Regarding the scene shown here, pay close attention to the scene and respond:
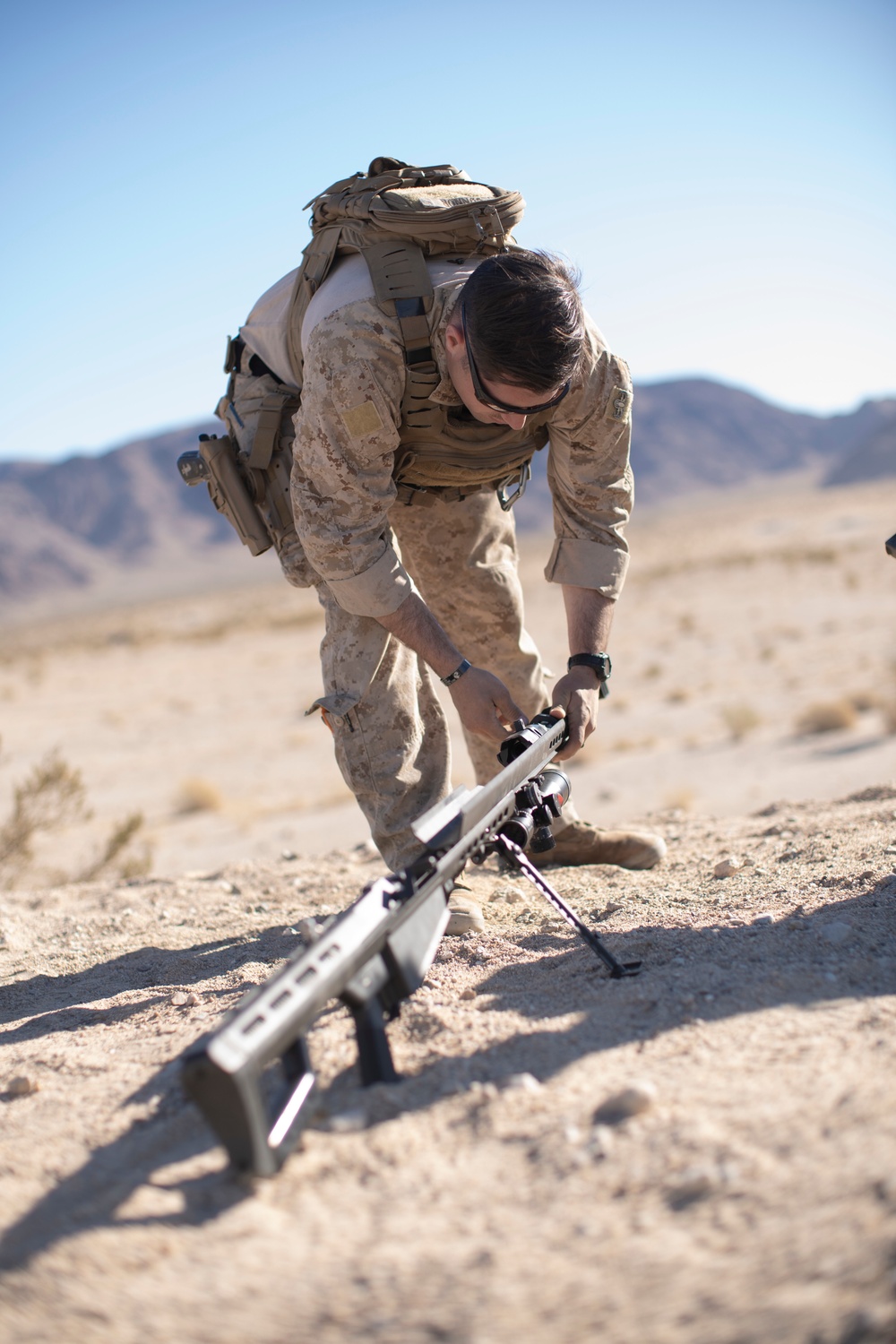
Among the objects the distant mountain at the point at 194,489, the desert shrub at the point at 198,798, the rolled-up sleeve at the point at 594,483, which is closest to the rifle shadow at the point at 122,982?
the rolled-up sleeve at the point at 594,483

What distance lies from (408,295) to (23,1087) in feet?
6.70

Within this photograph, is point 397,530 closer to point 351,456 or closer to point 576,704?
point 351,456

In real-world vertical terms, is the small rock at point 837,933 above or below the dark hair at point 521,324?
below

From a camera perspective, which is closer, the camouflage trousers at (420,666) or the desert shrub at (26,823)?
the camouflage trousers at (420,666)

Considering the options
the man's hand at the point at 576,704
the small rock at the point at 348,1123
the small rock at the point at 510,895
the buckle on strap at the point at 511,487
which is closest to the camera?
the small rock at the point at 348,1123

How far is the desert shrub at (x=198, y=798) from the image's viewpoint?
8.30 m

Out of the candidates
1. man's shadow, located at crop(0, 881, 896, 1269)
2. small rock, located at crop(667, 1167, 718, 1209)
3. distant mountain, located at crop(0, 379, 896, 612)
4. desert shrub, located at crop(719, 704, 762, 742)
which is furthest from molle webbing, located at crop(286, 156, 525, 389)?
distant mountain, located at crop(0, 379, 896, 612)

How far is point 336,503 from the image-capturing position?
8.82 feet

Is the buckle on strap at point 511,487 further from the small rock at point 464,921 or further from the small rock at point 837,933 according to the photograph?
the small rock at point 837,933

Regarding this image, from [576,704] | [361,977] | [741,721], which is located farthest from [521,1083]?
[741,721]

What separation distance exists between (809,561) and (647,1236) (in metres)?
23.5

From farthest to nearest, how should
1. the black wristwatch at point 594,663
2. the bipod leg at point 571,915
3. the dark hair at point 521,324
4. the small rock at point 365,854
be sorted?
the small rock at point 365,854 → the black wristwatch at point 594,663 → the dark hair at point 521,324 → the bipod leg at point 571,915

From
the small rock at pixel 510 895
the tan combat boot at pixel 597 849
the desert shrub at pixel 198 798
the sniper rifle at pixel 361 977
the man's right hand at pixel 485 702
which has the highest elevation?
the man's right hand at pixel 485 702

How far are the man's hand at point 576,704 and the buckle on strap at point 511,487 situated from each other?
675 millimetres
